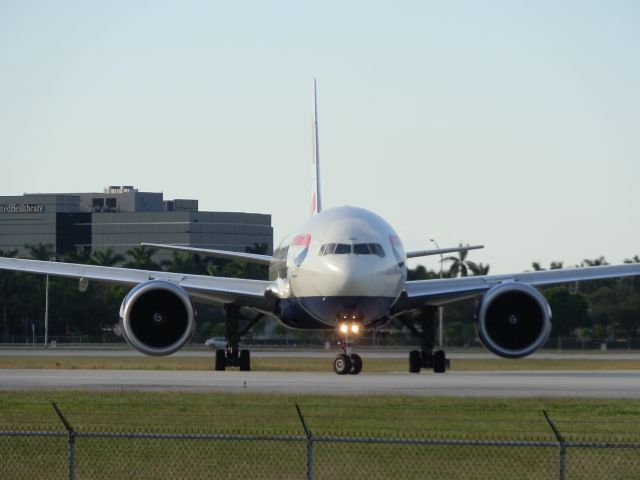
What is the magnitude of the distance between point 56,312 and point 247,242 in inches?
2593

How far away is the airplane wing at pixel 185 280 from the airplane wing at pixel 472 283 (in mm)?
4193

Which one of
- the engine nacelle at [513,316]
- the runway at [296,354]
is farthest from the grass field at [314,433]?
the runway at [296,354]

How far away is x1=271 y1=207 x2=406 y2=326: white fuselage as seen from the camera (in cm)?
3819

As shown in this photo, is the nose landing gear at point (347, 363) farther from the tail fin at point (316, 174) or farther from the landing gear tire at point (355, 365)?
the tail fin at point (316, 174)

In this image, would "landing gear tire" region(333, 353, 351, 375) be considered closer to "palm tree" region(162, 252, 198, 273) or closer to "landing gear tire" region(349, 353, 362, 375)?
"landing gear tire" region(349, 353, 362, 375)

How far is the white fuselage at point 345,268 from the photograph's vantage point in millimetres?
38188

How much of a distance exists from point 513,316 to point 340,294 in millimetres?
5415

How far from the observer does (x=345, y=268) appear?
125ft

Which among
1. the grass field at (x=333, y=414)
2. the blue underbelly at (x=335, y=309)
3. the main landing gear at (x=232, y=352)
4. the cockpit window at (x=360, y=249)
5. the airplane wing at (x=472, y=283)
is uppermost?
the cockpit window at (x=360, y=249)

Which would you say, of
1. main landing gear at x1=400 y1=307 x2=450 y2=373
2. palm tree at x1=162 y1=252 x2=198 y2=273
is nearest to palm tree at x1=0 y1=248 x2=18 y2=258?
palm tree at x1=162 y1=252 x2=198 y2=273

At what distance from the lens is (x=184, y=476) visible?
18141 mm

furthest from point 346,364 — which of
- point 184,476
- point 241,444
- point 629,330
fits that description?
point 629,330

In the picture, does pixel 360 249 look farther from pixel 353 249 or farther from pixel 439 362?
pixel 439 362

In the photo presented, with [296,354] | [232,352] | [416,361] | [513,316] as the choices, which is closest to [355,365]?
[416,361]
